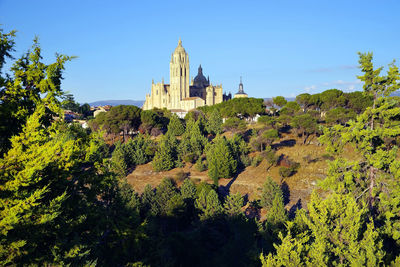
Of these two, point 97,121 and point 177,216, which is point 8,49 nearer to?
point 177,216

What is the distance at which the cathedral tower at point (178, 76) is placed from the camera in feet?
378

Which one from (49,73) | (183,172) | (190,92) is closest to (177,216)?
(183,172)

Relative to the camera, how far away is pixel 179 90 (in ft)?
377

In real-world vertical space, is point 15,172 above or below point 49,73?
below

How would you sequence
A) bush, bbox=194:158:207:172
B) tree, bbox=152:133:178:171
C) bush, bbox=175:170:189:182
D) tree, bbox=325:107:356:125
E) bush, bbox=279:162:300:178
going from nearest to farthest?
bush, bbox=279:162:300:178 → bush, bbox=175:170:189:182 → bush, bbox=194:158:207:172 → tree, bbox=152:133:178:171 → tree, bbox=325:107:356:125

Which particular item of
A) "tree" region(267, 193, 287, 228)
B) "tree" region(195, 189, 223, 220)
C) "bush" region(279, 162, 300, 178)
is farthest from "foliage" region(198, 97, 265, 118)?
"tree" region(267, 193, 287, 228)

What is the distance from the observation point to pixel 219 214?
2264 centimetres

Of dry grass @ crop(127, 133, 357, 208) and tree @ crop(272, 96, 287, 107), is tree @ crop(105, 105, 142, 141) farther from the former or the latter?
tree @ crop(272, 96, 287, 107)

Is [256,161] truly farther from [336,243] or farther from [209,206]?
[336,243]

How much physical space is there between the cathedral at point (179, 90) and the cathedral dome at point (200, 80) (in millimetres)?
1714

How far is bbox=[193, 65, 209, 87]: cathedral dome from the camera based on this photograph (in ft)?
419

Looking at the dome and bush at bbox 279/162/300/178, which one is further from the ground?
the dome

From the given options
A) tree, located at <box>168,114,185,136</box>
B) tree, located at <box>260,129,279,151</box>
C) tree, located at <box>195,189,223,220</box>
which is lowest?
tree, located at <box>195,189,223,220</box>

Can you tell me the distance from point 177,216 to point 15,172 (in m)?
17.9
